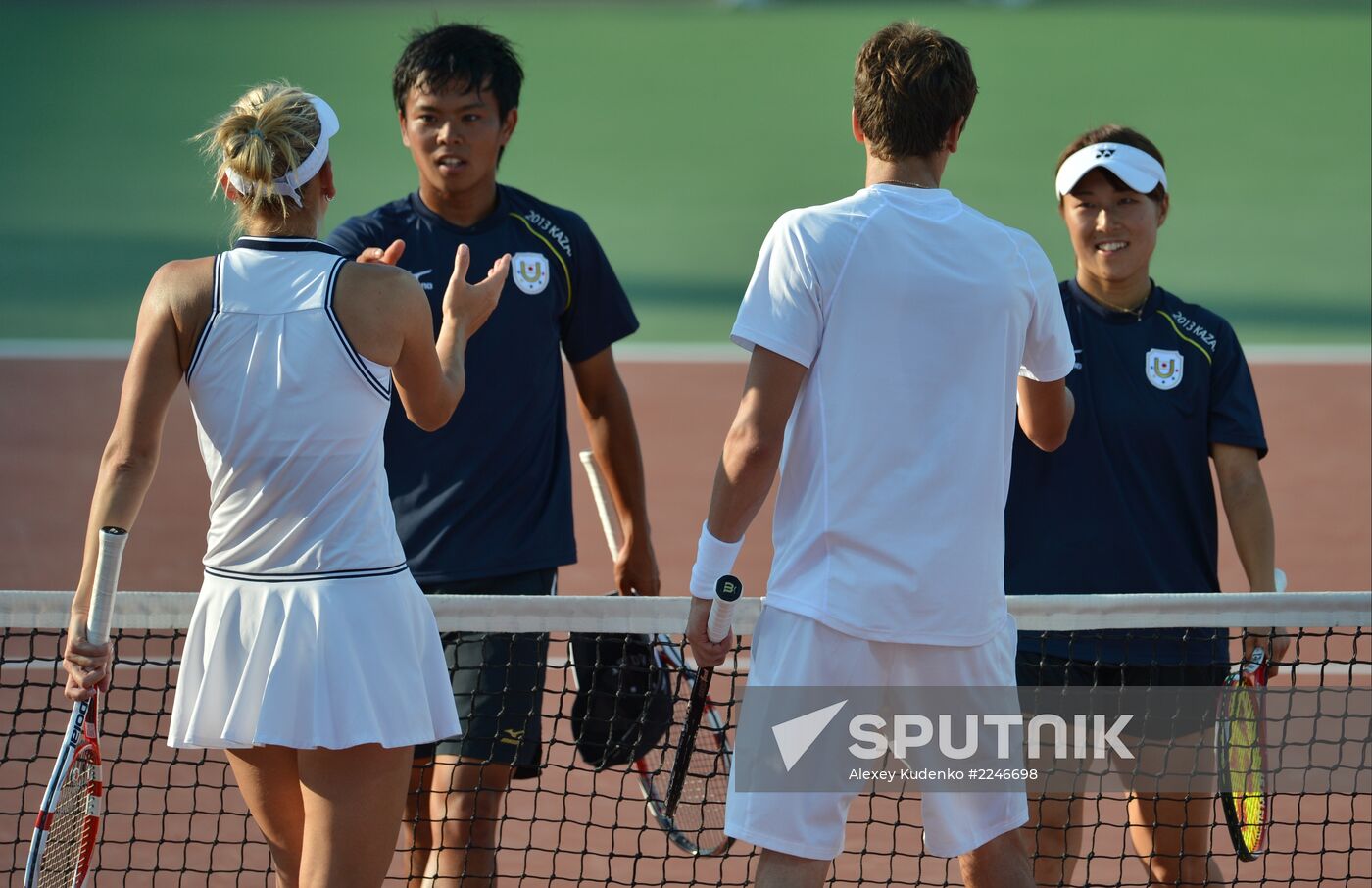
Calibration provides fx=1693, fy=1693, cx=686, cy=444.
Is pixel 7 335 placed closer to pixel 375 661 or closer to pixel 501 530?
pixel 501 530

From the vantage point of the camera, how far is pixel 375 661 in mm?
2807

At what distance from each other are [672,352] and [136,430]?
27.5ft

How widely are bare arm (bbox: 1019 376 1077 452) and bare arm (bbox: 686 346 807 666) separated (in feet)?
1.80

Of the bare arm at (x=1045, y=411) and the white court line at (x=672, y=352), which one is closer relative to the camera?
the bare arm at (x=1045, y=411)

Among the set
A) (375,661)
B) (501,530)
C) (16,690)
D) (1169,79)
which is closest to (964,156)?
(1169,79)

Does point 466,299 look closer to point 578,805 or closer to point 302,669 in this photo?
point 302,669

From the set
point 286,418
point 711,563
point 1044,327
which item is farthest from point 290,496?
point 1044,327

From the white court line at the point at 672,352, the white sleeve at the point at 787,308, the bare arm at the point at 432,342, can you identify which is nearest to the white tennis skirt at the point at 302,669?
the bare arm at the point at 432,342

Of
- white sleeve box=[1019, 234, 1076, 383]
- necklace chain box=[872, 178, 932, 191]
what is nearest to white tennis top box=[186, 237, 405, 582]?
necklace chain box=[872, 178, 932, 191]

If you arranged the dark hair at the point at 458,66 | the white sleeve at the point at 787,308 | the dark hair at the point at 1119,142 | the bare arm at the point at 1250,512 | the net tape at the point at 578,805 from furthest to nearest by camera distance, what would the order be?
1. the dark hair at the point at 458,66
2. the dark hair at the point at 1119,142
3. the bare arm at the point at 1250,512
4. the net tape at the point at 578,805
5. the white sleeve at the point at 787,308

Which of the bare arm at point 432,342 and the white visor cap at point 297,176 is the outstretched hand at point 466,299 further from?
the white visor cap at point 297,176

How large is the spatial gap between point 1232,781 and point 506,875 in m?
1.88

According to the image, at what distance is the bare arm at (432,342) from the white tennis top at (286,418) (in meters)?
0.07

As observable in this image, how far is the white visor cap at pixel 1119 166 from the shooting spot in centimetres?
371
